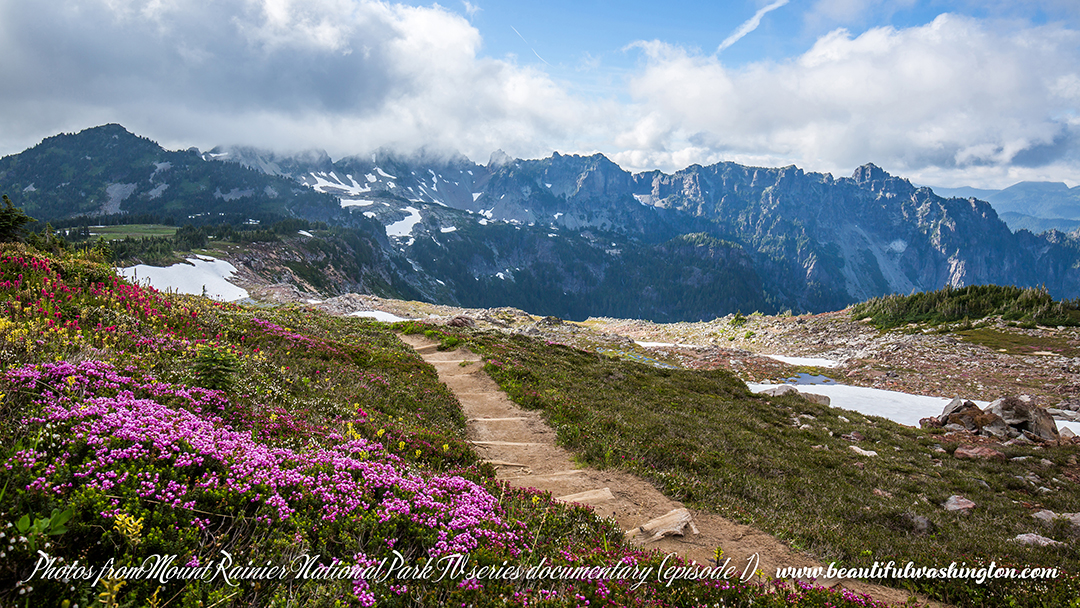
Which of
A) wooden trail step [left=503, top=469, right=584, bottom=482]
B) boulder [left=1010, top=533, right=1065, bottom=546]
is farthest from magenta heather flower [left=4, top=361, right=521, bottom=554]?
boulder [left=1010, top=533, right=1065, bottom=546]

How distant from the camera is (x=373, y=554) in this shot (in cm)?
441

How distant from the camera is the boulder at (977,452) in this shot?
1588cm

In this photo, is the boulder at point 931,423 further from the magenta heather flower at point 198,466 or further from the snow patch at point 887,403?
the magenta heather flower at point 198,466

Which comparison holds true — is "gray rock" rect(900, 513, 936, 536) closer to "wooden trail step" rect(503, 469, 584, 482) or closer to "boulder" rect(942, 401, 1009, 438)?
"wooden trail step" rect(503, 469, 584, 482)

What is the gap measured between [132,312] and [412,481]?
9.01 meters

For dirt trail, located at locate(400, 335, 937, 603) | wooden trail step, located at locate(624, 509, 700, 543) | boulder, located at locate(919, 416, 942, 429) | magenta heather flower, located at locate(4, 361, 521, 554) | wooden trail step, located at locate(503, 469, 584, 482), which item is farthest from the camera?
boulder, located at locate(919, 416, 942, 429)

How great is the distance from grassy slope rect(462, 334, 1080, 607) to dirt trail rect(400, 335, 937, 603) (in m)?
0.43

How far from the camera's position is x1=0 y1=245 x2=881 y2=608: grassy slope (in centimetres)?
344

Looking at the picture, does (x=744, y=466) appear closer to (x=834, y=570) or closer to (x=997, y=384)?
(x=834, y=570)

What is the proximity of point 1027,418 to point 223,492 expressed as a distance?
30107 millimetres

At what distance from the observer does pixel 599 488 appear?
361 inches

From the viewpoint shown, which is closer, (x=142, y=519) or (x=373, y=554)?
(x=142, y=519)

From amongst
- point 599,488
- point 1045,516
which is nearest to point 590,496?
point 599,488

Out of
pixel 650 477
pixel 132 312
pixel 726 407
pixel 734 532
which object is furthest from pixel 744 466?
pixel 132 312
